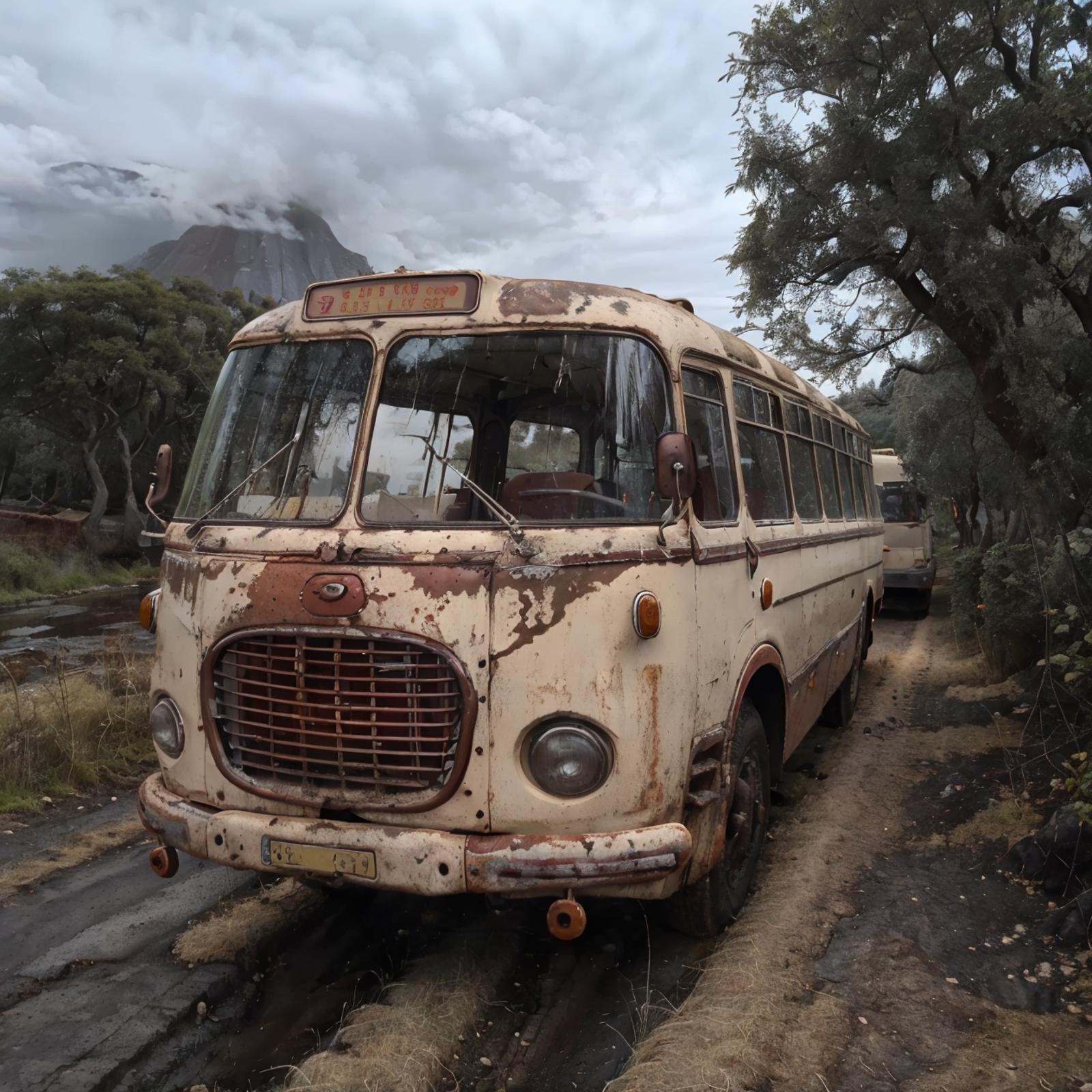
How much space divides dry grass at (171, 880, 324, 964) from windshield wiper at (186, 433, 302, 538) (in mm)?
1831

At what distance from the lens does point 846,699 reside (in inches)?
342

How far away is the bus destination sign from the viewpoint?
154 inches

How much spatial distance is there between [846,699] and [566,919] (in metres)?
6.08

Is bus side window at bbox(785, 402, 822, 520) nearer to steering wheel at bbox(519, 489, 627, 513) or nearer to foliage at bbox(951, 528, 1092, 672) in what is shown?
foliage at bbox(951, 528, 1092, 672)

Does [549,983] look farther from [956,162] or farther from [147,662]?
[956,162]

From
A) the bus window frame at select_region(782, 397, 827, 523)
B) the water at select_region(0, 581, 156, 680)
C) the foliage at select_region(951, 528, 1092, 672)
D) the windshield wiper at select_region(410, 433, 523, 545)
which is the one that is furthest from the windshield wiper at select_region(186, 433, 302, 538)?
the water at select_region(0, 581, 156, 680)

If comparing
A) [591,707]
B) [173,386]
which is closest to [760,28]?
[591,707]

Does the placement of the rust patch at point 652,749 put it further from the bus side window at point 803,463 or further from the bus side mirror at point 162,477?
the bus side window at point 803,463

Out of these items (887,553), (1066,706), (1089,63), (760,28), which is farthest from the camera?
(887,553)

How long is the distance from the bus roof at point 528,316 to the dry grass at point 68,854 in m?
3.12

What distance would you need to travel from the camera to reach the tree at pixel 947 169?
34.0 feet

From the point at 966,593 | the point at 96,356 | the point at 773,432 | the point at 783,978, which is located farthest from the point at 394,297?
the point at 96,356

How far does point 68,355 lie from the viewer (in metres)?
28.7

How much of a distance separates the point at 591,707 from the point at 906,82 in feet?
33.7
